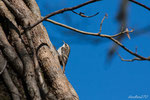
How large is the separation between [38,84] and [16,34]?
595 millimetres

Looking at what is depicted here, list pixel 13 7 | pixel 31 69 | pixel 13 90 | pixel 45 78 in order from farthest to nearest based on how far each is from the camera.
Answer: pixel 13 7, pixel 45 78, pixel 31 69, pixel 13 90

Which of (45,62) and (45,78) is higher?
(45,62)

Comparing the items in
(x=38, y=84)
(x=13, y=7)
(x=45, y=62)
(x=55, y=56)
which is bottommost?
(x=38, y=84)

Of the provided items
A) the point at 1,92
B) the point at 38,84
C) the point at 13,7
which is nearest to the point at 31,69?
the point at 38,84

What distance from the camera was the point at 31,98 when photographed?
6.73 ft

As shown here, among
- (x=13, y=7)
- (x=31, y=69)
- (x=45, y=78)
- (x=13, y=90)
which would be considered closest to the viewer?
(x=13, y=90)

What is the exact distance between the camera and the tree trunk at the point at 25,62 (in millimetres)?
2076

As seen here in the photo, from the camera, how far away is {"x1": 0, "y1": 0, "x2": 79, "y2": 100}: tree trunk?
208 cm

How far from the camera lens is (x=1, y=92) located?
2010 mm

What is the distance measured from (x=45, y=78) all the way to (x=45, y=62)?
173 millimetres

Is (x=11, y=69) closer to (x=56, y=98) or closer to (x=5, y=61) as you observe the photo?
(x=5, y=61)

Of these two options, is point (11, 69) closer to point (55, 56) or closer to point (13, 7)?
point (55, 56)

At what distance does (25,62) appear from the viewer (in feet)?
7.25

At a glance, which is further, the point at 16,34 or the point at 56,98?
the point at 16,34
